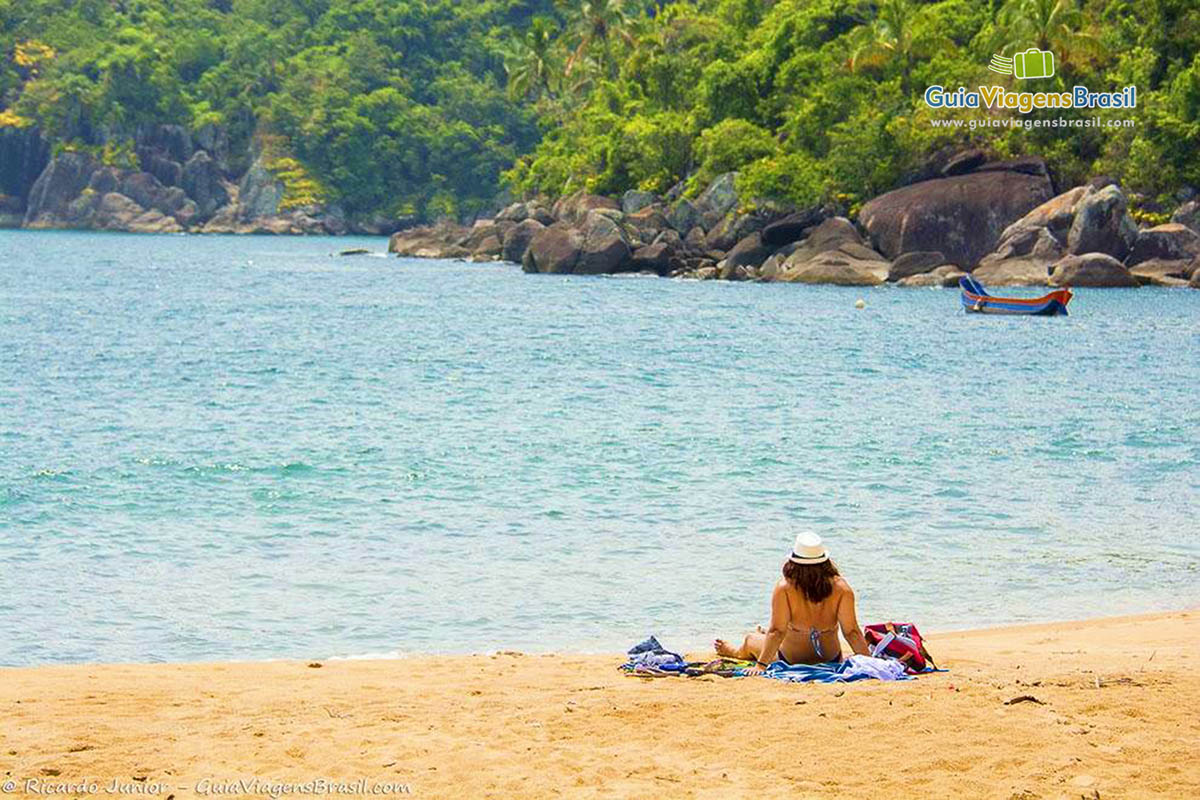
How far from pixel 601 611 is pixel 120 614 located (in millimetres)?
4102

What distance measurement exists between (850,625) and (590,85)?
307 feet

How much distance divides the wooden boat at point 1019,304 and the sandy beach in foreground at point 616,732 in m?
37.5

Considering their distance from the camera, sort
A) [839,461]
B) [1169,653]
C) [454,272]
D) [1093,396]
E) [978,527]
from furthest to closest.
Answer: [454,272]
[1093,396]
[839,461]
[978,527]
[1169,653]

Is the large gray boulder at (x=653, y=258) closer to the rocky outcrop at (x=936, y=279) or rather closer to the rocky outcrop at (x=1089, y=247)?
the rocky outcrop at (x=936, y=279)

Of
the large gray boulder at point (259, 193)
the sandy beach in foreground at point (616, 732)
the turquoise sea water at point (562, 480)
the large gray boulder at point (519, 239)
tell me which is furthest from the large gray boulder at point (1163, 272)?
the large gray boulder at point (259, 193)

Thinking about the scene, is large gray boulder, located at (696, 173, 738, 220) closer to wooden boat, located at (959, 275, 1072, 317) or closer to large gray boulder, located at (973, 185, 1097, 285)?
large gray boulder, located at (973, 185, 1097, 285)

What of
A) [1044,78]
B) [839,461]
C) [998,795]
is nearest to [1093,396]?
[839,461]

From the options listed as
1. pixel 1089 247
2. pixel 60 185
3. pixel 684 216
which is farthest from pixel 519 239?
pixel 60 185

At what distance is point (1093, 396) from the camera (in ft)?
90.2

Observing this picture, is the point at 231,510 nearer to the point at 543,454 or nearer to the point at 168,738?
the point at 543,454

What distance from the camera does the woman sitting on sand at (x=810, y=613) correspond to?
9.08 m

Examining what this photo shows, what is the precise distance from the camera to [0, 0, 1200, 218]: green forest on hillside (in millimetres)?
64188

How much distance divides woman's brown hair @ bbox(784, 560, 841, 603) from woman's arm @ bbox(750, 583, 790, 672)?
0.11 metres

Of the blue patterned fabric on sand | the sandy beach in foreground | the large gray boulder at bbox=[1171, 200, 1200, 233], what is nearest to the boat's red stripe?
the large gray boulder at bbox=[1171, 200, 1200, 233]
